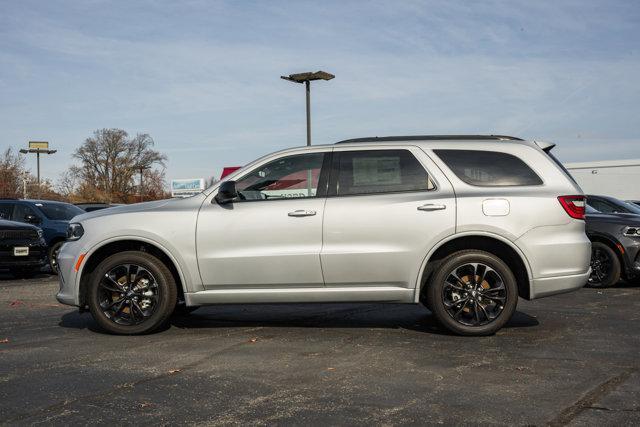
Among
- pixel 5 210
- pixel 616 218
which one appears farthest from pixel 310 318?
pixel 5 210

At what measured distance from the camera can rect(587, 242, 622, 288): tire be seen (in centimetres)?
1068

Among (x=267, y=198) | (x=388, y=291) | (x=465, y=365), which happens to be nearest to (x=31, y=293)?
(x=267, y=198)

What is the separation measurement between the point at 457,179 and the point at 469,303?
1.12 m

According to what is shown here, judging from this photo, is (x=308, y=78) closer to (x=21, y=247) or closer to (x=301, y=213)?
(x=21, y=247)

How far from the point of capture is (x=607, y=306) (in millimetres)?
8453

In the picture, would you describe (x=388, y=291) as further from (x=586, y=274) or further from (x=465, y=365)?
(x=586, y=274)

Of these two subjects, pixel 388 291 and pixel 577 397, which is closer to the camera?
pixel 577 397

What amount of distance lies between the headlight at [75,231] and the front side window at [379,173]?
8.16 feet

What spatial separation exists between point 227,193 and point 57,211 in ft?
37.4

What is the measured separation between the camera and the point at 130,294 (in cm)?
659

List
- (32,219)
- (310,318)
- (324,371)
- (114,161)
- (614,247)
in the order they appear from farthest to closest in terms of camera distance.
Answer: (114,161)
(32,219)
(614,247)
(310,318)
(324,371)

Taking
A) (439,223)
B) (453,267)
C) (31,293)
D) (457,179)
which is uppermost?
(457,179)

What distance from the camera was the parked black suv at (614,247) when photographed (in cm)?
1064

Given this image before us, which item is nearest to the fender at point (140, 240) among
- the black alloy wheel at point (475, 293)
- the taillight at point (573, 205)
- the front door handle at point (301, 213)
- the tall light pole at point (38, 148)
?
the front door handle at point (301, 213)
